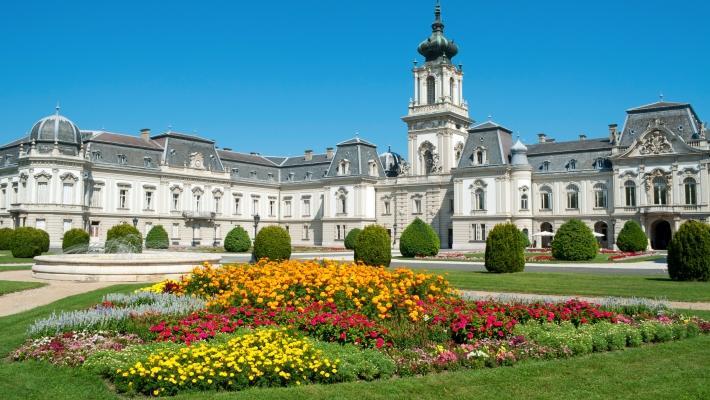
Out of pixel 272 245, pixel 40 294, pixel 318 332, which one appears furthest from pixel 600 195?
pixel 318 332

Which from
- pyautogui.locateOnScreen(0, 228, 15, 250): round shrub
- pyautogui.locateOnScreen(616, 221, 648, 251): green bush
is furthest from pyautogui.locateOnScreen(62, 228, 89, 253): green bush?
pyautogui.locateOnScreen(616, 221, 648, 251): green bush

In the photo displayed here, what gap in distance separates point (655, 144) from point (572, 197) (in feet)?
28.4

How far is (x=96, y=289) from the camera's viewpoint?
61.5 ft

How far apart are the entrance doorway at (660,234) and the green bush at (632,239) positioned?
34.1ft

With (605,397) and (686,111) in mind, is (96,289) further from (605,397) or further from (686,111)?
(686,111)

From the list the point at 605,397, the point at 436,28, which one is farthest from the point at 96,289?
the point at 436,28

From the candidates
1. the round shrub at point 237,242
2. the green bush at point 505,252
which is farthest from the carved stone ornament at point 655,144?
the round shrub at point 237,242

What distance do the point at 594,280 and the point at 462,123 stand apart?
46.8m

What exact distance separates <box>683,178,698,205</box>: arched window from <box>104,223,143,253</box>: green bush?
140ft

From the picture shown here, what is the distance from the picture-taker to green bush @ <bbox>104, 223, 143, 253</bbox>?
3544cm

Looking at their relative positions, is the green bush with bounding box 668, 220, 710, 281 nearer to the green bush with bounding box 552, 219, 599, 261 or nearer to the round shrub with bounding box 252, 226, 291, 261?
the green bush with bounding box 552, 219, 599, 261

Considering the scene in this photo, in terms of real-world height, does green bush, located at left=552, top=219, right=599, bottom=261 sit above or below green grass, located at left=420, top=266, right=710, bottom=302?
above

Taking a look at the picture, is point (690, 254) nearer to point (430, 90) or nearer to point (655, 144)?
point (655, 144)

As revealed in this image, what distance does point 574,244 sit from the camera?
37.3 meters
